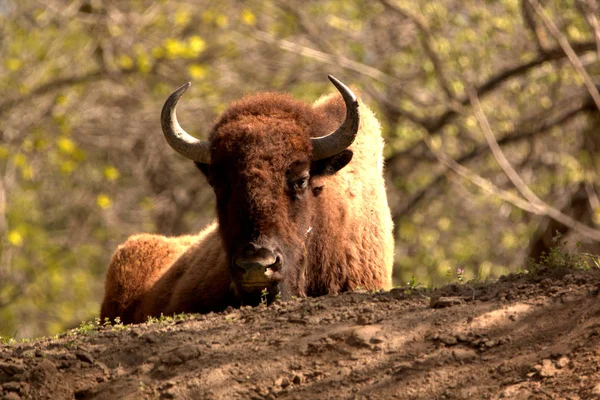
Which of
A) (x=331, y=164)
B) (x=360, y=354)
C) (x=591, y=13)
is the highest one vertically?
(x=591, y=13)

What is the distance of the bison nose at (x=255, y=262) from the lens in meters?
7.54

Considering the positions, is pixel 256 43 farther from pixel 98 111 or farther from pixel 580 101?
pixel 580 101

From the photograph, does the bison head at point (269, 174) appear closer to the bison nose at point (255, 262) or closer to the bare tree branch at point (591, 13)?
the bison nose at point (255, 262)

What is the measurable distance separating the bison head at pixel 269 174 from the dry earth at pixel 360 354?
1424 mm

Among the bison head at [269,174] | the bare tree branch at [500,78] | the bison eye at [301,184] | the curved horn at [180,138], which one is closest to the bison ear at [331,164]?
the bison head at [269,174]

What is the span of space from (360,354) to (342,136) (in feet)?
10.9

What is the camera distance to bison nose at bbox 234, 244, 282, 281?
7.54m

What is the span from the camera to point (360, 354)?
18.2 ft

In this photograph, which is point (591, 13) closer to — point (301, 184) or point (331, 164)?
point (331, 164)

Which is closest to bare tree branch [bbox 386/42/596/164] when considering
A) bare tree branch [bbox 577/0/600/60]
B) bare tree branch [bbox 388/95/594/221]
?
bare tree branch [bbox 388/95/594/221]

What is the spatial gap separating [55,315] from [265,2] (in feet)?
28.6

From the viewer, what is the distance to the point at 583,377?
5.04 meters

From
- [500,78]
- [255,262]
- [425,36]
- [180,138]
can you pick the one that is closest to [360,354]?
[255,262]

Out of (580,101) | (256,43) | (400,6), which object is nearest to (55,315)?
(256,43)
